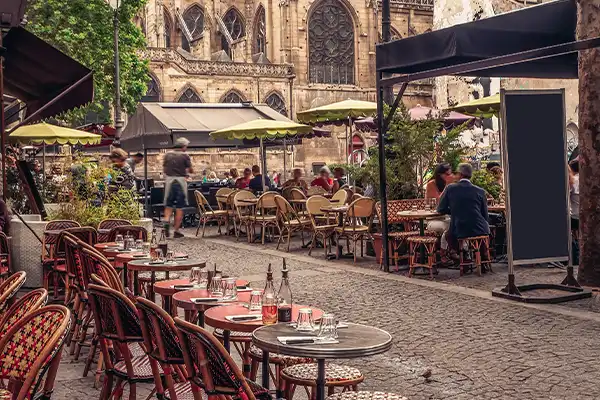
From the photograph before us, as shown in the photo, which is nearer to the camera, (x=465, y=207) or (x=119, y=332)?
(x=119, y=332)

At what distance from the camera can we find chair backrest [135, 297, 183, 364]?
4.05 meters

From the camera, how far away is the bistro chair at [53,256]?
9.02 metres

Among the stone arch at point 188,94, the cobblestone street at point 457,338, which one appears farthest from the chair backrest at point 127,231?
the stone arch at point 188,94

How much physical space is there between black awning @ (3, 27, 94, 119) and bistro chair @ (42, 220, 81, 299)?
267 cm

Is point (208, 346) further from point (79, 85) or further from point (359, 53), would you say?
point (359, 53)

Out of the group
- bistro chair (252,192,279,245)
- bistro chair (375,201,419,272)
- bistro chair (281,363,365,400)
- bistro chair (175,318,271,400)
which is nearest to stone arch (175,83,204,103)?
bistro chair (252,192,279,245)

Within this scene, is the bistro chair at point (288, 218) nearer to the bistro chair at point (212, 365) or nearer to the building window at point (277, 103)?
the bistro chair at point (212, 365)

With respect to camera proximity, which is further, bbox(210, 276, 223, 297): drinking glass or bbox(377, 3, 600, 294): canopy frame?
bbox(377, 3, 600, 294): canopy frame

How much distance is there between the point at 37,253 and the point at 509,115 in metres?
5.83

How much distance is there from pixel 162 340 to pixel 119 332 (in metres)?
0.61

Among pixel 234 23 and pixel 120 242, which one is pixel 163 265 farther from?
pixel 234 23

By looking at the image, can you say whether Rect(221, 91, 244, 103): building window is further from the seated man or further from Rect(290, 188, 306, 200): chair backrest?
the seated man

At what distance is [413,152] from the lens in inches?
513

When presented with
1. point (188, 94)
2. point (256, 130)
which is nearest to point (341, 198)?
point (256, 130)
